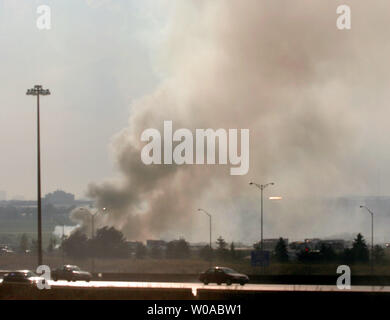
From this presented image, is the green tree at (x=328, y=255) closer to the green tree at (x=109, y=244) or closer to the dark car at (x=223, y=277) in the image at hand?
the green tree at (x=109, y=244)

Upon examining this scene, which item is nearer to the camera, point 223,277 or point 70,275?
point 223,277

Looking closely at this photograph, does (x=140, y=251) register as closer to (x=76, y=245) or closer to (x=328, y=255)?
(x=76, y=245)

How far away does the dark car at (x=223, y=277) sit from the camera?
56469 mm

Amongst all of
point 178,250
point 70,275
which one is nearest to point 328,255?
point 178,250

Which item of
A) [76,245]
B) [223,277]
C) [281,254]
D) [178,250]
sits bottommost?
[178,250]

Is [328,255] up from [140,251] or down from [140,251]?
up

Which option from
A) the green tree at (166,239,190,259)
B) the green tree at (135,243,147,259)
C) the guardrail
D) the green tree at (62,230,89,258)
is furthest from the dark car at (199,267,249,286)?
the green tree at (166,239,190,259)

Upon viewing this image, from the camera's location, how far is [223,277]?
187 feet

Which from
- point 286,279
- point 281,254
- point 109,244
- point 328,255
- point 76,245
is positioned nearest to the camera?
point 286,279

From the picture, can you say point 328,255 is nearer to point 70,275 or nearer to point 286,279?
point 286,279

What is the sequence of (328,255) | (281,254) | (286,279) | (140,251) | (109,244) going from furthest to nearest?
(140,251), (109,244), (281,254), (328,255), (286,279)

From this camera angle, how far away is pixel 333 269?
80.0 m
